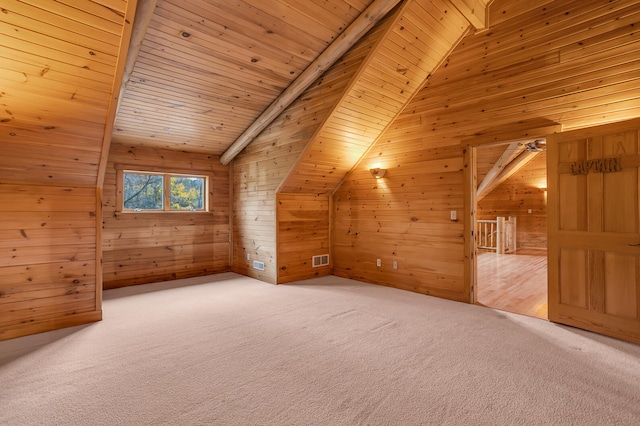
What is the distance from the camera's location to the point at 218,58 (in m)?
3.55

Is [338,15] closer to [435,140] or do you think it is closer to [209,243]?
[435,140]

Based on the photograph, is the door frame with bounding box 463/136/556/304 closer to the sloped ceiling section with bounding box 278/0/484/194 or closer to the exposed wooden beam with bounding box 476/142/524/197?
the sloped ceiling section with bounding box 278/0/484/194

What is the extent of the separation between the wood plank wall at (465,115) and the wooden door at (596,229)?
1.03 feet

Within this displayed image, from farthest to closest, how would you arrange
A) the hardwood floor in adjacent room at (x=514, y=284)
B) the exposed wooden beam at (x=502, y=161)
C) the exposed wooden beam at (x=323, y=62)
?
the exposed wooden beam at (x=502, y=161) < the hardwood floor in adjacent room at (x=514, y=284) < the exposed wooden beam at (x=323, y=62)

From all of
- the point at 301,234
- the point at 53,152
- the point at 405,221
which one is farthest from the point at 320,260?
the point at 53,152

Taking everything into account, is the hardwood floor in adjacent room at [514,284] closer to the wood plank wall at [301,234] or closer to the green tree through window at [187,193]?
the wood plank wall at [301,234]

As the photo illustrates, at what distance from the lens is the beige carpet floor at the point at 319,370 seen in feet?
6.09

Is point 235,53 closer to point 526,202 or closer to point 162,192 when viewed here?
point 162,192

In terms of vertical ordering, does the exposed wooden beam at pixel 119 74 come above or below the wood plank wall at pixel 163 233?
above

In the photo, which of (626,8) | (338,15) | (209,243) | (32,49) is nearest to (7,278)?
(32,49)

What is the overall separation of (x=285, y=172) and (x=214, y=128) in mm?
1370

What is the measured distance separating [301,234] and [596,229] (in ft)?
12.6

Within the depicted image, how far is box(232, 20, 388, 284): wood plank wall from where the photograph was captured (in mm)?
3893

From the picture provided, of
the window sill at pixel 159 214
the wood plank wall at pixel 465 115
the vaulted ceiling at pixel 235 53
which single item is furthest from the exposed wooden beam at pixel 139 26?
the wood plank wall at pixel 465 115
